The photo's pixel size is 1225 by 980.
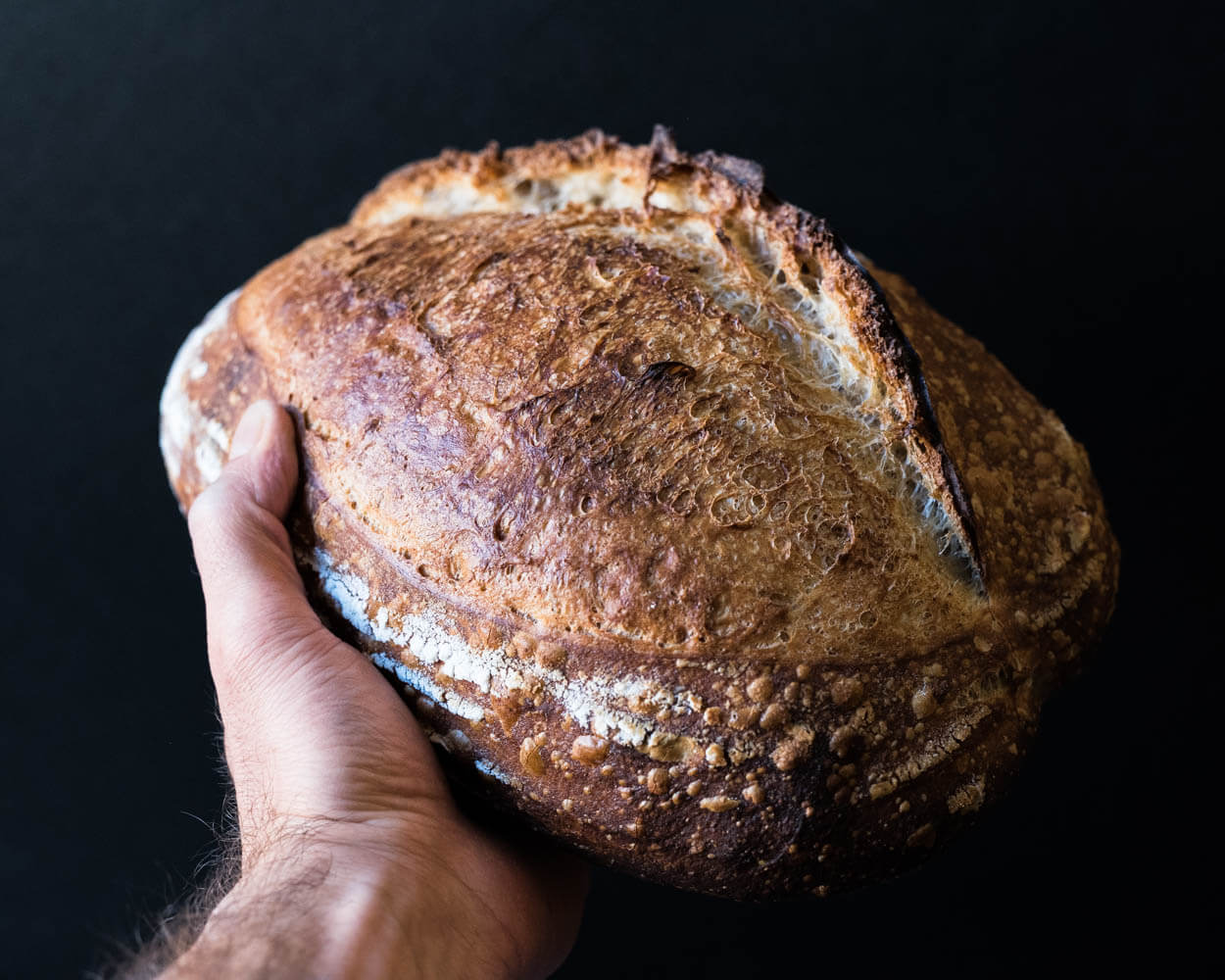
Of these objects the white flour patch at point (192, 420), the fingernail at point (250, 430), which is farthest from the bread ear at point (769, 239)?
the fingernail at point (250, 430)

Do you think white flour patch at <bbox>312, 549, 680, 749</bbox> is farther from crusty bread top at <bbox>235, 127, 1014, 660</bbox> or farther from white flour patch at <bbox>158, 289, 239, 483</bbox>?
white flour patch at <bbox>158, 289, 239, 483</bbox>

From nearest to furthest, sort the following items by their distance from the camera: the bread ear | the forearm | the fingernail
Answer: the forearm
the bread ear
the fingernail

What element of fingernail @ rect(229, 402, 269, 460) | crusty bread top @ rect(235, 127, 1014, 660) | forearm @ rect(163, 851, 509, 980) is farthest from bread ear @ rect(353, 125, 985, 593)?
forearm @ rect(163, 851, 509, 980)

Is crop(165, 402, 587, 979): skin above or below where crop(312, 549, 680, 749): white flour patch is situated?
below

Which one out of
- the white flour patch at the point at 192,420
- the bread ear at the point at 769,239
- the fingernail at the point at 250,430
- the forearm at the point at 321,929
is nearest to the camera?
the forearm at the point at 321,929

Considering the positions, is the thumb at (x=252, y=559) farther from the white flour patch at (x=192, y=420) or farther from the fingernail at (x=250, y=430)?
the white flour patch at (x=192, y=420)

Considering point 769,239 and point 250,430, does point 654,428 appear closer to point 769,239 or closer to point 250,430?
point 769,239

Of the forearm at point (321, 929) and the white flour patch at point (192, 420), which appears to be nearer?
the forearm at point (321, 929)

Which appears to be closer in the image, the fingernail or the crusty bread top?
the crusty bread top
